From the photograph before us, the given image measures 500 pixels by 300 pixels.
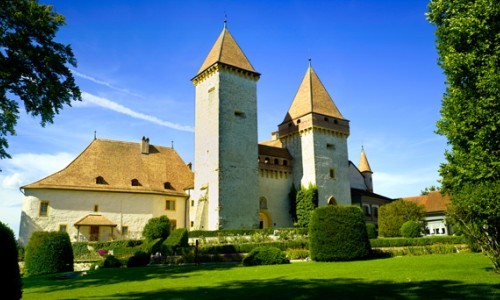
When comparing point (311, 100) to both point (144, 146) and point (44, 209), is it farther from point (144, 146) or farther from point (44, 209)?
point (44, 209)

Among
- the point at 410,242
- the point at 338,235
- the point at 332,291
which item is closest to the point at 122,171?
the point at 338,235

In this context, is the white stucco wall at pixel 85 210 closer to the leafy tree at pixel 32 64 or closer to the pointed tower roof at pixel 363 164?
the leafy tree at pixel 32 64

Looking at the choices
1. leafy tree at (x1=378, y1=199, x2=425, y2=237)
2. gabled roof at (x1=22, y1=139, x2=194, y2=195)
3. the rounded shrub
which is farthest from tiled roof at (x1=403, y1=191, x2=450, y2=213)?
gabled roof at (x1=22, y1=139, x2=194, y2=195)

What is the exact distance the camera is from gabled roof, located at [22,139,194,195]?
3600cm

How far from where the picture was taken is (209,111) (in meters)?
37.7

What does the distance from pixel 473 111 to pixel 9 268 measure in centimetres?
1492

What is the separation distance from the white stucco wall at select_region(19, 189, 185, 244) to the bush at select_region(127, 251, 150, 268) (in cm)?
1517

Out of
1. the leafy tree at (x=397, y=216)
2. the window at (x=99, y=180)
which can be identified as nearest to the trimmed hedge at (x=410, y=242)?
the leafy tree at (x=397, y=216)

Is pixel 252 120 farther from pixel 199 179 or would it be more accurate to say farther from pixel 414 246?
pixel 414 246

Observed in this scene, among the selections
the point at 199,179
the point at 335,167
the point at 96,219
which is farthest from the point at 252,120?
the point at 96,219

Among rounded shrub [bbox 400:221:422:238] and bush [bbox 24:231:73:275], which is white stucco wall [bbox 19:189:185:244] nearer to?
A: bush [bbox 24:231:73:275]

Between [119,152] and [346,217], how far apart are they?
94.2ft

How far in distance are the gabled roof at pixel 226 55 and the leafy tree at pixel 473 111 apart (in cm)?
2516

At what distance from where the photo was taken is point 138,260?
2188 cm
